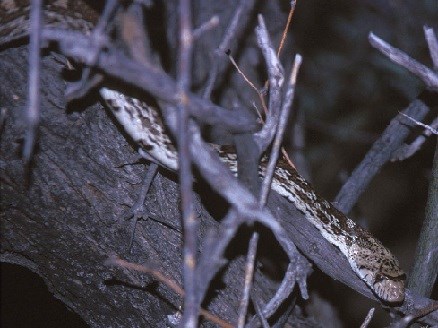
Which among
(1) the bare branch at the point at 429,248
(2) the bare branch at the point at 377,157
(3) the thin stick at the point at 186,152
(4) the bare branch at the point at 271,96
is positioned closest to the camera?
(3) the thin stick at the point at 186,152

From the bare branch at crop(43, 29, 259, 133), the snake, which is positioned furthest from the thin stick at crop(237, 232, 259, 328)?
the snake

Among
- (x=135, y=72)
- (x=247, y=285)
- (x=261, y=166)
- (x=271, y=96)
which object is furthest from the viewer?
(x=261, y=166)

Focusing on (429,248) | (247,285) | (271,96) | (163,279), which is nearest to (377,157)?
(429,248)

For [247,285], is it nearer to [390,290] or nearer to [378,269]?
[390,290]

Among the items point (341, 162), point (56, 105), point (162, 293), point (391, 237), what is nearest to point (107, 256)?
point (162, 293)

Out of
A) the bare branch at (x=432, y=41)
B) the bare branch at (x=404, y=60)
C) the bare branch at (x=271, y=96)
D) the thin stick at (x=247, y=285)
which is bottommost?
the thin stick at (x=247, y=285)

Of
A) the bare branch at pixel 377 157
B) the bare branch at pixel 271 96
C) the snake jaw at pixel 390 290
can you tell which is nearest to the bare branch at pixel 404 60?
the bare branch at pixel 271 96

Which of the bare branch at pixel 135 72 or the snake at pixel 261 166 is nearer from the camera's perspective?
the bare branch at pixel 135 72

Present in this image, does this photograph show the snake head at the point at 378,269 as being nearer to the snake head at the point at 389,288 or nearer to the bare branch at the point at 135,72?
the snake head at the point at 389,288
